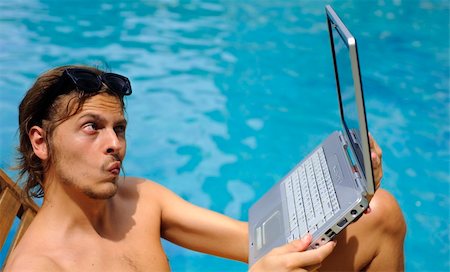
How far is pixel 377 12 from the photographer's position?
6258 millimetres

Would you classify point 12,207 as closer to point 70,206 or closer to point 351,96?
point 70,206

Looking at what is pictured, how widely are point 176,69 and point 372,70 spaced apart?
64.6 inches

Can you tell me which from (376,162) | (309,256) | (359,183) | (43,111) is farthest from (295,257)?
(43,111)

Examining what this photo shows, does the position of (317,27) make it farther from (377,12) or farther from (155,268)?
(155,268)

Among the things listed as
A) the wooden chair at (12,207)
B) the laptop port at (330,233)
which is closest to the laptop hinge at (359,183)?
the laptop port at (330,233)

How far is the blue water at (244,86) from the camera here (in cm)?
389

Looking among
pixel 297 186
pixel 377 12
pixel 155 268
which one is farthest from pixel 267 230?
pixel 377 12

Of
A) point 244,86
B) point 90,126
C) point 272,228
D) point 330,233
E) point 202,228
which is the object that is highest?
point 90,126

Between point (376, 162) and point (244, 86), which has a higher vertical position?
point (376, 162)

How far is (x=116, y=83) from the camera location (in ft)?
5.74

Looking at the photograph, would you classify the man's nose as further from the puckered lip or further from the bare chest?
the bare chest

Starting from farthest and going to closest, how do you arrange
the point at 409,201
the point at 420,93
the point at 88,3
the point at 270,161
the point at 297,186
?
the point at 88,3
the point at 420,93
the point at 270,161
the point at 409,201
the point at 297,186

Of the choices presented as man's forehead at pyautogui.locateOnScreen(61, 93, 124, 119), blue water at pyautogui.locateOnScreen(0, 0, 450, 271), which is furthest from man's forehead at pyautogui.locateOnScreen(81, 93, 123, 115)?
blue water at pyautogui.locateOnScreen(0, 0, 450, 271)

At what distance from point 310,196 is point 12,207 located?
1135mm
